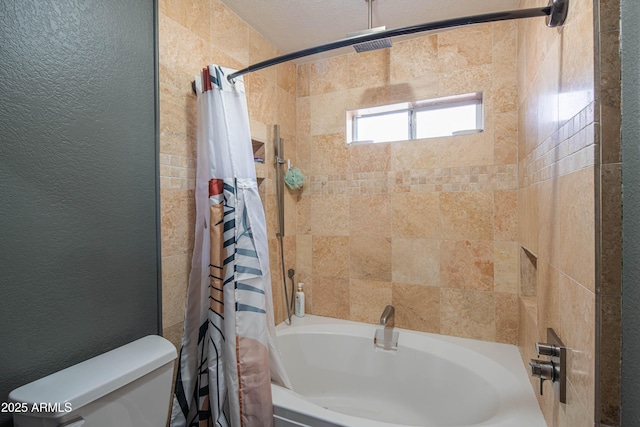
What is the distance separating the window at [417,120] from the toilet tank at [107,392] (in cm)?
175

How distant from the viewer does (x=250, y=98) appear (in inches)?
71.3

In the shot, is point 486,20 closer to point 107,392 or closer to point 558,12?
point 558,12

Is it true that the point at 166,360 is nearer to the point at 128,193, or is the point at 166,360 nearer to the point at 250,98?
the point at 128,193

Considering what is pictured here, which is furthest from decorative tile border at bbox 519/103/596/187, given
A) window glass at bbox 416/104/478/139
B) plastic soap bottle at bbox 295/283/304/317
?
plastic soap bottle at bbox 295/283/304/317

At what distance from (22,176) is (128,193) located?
0.31 m

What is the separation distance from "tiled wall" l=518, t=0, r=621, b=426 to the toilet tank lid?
1.24 metres

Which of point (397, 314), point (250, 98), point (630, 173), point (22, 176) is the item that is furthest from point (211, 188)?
point (397, 314)

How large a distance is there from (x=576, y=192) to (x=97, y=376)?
4.83 ft

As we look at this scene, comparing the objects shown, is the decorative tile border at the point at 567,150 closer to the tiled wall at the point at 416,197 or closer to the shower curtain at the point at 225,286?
the tiled wall at the point at 416,197

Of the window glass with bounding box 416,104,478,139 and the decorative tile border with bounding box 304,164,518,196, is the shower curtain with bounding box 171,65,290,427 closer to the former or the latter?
the decorative tile border with bounding box 304,164,518,196

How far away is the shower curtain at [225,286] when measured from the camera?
1217mm

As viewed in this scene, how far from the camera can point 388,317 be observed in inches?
68.4

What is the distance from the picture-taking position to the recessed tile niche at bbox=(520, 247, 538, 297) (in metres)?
1.52

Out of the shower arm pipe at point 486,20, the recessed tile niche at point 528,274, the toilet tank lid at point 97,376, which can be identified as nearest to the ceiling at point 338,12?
the shower arm pipe at point 486,20
